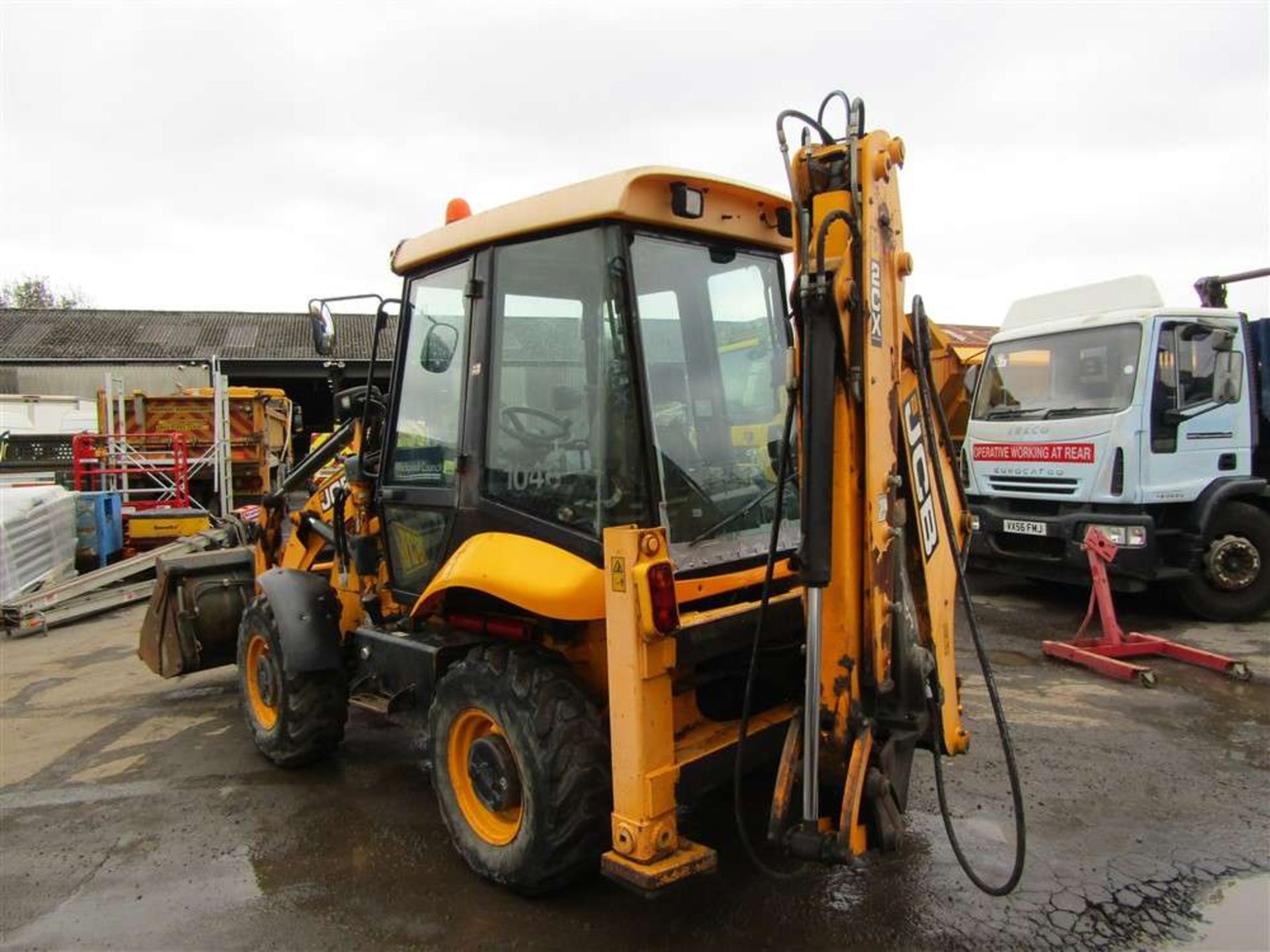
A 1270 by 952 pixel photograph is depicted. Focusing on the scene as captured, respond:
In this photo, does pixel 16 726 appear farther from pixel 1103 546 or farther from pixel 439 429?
pixel 1103 546

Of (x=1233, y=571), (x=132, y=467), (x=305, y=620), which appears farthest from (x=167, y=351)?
(x=1233, y=571)

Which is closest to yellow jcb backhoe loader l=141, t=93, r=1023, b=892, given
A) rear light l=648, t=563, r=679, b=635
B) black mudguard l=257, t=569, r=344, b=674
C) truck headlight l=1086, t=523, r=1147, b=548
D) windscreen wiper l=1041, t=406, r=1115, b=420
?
rear light l=648, t=563, r=679, b=635

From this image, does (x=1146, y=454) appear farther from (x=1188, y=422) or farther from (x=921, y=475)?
(x=921, y=475)

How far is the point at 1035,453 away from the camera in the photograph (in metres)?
7.46

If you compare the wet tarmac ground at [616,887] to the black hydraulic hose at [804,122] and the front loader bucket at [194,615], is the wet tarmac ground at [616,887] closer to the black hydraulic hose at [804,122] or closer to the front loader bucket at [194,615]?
the front loader bucket at [194,615]

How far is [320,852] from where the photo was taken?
3525mm

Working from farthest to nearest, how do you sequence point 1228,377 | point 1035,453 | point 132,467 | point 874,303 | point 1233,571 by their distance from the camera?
point 132,467
point 1035,453
point 1228,377
point 1233,571
point 874,303

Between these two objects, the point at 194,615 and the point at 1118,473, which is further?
the point at 1118,473

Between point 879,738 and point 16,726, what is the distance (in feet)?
18.2

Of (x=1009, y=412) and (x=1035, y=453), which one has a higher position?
(x=1009, y=412)

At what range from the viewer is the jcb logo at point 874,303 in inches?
95.3

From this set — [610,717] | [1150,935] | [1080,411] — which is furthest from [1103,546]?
[610,717]

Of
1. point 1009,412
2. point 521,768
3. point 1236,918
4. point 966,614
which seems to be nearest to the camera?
point 966,614

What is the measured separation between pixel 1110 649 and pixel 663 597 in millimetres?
4780
